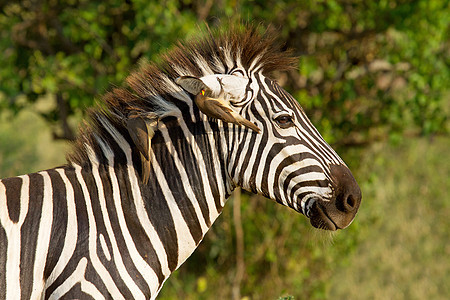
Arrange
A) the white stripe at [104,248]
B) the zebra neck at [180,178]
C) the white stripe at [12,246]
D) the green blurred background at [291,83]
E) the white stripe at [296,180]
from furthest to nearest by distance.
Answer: the green blurred background at [291,83], the zebra neck at [180,178], the white stripe at [296,180], the white stripe at [104,248], the white stripe at [12,246]

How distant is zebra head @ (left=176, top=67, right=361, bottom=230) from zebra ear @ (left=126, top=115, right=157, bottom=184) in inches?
11.2

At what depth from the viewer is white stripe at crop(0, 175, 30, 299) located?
102 inches

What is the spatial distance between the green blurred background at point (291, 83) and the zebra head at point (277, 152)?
7.53 feet

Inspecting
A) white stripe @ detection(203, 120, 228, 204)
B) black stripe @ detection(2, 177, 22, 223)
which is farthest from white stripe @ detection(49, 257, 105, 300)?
white stripe @ detection(203, 120, 228, 204)

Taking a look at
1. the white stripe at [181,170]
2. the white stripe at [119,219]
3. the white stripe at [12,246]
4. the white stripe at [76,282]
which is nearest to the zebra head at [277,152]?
the white stripe at [181,170]

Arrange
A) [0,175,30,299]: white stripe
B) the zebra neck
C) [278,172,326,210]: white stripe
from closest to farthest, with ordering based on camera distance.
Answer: [0,175,30,299]: white stripe → [278,172,326,210]: white stripe → the zebra neck

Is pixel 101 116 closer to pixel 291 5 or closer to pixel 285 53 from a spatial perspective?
pixel 285 53

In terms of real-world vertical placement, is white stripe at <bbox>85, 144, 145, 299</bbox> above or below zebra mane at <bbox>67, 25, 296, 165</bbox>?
below

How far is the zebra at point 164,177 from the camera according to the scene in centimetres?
269

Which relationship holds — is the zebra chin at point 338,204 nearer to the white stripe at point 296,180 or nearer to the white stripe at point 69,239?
the white stripe at point 296,180

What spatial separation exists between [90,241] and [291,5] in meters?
4.46

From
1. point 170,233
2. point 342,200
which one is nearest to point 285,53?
point 342,200

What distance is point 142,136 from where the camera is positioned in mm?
2773

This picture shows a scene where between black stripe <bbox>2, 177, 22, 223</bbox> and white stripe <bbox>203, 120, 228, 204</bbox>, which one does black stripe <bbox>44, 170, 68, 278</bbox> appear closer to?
black stripe <bbox>2, 177, 22, 223</bbox>
